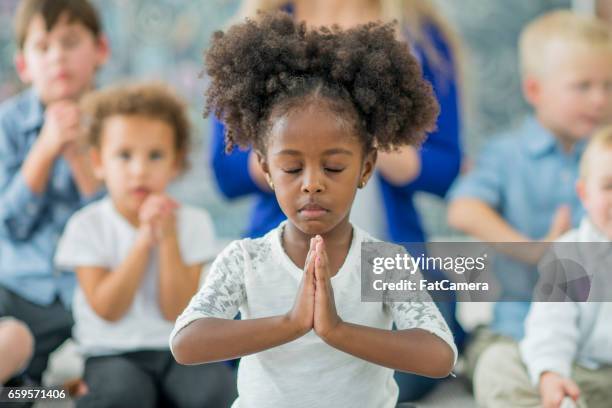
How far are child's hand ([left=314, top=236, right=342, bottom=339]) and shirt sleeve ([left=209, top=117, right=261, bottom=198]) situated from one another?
758mm

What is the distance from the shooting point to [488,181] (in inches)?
75.4

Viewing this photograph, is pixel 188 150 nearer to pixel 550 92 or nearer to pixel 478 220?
pixel 478 220

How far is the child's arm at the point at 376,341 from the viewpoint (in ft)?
3.19

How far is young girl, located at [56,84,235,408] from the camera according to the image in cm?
157

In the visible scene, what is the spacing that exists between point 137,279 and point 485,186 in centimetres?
87

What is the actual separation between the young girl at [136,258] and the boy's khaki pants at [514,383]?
0.51m

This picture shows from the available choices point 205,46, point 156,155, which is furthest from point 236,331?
point 205,46

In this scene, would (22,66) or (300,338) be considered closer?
(300,338)

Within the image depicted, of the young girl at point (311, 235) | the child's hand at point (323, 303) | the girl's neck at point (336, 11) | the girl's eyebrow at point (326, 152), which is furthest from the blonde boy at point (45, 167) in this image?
the child's hand at point (323, 303)

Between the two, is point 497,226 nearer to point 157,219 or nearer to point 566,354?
point 566,354

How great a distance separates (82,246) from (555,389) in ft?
3.32

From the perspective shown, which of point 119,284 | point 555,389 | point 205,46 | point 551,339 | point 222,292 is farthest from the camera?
point 205,46

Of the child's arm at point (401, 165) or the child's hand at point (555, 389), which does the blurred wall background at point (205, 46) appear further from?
the child's hand at point (555, 389)

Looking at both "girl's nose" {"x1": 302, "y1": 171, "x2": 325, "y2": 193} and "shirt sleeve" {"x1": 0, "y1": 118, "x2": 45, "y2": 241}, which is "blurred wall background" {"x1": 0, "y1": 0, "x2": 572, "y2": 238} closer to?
"shirt sleeve" {"x1": 0, "y1": 118, "x2": 45, "y2": 241}
